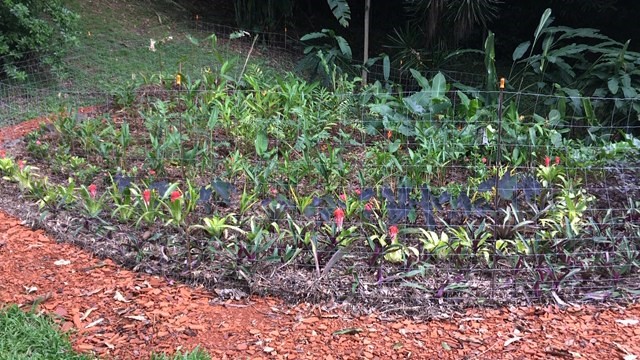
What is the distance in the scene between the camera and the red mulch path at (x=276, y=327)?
2564mm

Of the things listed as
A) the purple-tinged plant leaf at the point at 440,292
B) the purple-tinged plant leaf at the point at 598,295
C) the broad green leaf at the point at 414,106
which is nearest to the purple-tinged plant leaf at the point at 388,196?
the purple-tinged plant leaf at the point at 440,292

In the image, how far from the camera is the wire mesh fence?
3.02 meters

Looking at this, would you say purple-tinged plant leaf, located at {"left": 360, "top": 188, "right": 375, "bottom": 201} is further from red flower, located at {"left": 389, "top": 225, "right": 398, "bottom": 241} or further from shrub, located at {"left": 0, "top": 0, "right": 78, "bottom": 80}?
shrub, located at {"left": 0, "top": 0, "right": 78, "bottom": 80}

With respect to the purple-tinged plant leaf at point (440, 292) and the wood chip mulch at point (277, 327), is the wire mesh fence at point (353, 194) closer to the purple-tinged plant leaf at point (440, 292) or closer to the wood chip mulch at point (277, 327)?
the purple-tinged plant leaf at point (440, 292)

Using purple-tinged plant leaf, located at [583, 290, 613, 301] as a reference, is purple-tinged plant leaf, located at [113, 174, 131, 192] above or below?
above

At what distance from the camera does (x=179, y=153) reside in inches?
166

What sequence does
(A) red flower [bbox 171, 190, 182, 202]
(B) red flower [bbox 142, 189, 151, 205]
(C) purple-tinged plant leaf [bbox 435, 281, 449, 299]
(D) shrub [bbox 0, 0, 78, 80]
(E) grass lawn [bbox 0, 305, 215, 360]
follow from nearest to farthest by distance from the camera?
1. (E) grass lawn [bbox 0, 305, 215, 360]
2. (C) purple-tinged plant leaf [bbox 435, 281, 449, 299]
3. (A) red flower [bbox 171, 190, 182, 202]
4. (B) red flower [bbox 142, 189, 151, 205]
5. (D) shrub [bbox 0, 0, 78, 80]

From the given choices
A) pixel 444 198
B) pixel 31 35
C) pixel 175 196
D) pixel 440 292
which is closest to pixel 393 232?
pixel 440 292

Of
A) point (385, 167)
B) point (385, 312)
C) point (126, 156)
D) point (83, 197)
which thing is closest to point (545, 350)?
point (385, 312)

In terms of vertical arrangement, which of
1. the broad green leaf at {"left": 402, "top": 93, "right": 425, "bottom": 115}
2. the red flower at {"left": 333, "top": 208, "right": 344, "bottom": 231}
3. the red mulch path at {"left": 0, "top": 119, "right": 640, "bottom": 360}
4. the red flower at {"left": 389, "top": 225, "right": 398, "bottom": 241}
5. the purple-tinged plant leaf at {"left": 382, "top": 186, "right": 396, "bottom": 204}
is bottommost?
the red mulch path at {"left": 0, "top": 119, "right": 640, "bottom": 360}

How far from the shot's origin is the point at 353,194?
3.70 metres

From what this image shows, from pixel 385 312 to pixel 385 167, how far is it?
129cm

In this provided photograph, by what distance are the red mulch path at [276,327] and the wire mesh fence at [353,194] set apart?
128 mm

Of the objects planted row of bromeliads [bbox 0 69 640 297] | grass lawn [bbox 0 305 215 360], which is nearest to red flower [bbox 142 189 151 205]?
planted row of bromeliads [bbox 0 69 640 297]
